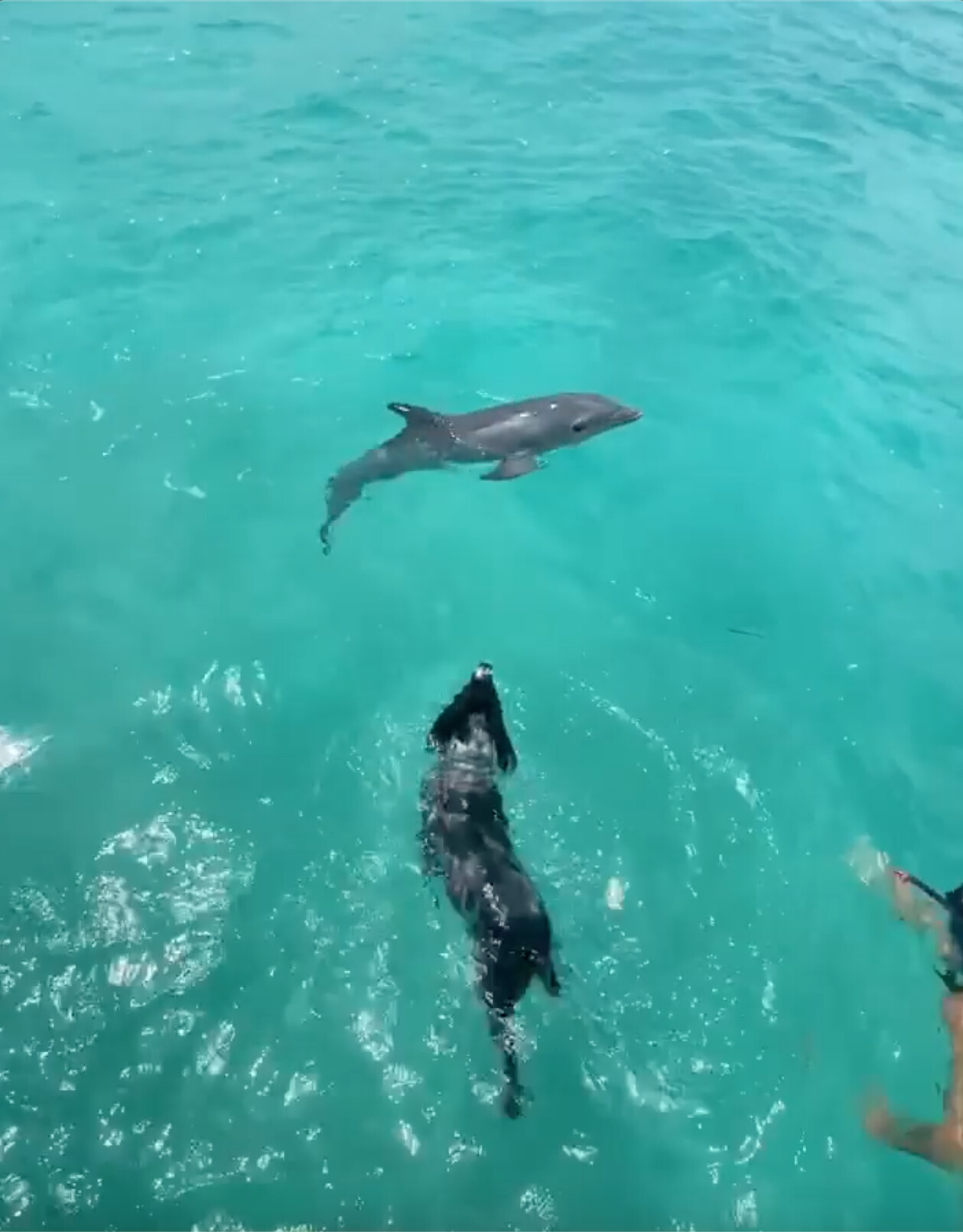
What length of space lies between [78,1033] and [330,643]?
4476mm

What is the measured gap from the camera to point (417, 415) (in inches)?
427

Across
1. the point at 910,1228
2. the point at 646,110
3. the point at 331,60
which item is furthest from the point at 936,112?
the point at 910,1228

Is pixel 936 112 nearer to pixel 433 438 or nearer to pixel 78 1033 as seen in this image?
pixel 433 438

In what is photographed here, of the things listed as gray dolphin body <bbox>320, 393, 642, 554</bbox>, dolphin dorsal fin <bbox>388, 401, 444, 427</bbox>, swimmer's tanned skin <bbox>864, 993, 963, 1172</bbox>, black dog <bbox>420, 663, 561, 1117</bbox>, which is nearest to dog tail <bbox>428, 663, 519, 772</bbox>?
black dog <bbox>420, 663, 561, 1117</bbox>

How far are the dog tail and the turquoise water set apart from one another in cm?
67

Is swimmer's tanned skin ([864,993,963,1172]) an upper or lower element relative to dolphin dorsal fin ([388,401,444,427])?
lower

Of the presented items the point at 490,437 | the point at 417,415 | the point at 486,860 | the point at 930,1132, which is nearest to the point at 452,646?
the point at 490,437

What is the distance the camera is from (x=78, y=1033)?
308 inches

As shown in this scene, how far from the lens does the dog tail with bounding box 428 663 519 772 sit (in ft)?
29.3

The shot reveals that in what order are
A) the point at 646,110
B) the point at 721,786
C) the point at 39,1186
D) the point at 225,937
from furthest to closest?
the point at 646,110 → the point at 721,786 → the point at 225,937 → the point at 39,1186

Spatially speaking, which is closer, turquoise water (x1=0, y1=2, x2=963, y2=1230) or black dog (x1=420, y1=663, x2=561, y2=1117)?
black dog (x1=420, y1=663, x2=561, y2=1117)

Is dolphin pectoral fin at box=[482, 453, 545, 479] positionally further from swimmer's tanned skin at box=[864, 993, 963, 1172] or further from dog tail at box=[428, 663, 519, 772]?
swimmer's tanned skin at box=[864, 993, 963, 1172]

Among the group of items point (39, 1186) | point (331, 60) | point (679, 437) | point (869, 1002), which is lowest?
point (39, 1186)

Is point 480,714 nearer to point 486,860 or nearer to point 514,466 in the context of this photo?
point 486,860
